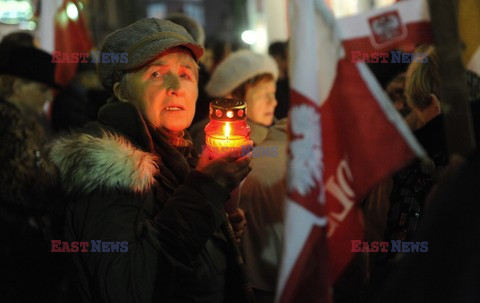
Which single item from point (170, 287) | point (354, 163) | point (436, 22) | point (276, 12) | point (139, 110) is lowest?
point (170, 287)

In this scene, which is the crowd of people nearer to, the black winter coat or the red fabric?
the black winter coat

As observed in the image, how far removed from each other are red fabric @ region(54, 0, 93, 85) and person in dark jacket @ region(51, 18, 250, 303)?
4673 mm

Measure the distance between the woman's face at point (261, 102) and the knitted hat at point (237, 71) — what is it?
89 millimetres

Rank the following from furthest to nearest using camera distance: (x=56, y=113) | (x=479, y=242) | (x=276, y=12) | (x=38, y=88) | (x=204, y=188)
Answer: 1. (x=276, y=12)
2. (x=56, y=113)
3. (x=38, y=88)
4. (x=204, y=188)
5. (x=479, y=242)

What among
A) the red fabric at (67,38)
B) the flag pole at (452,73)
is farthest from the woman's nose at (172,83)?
the red fabric at (67,38)

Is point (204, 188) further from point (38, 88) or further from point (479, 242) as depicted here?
point (38, 88)

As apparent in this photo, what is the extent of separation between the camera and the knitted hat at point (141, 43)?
8.06 ft

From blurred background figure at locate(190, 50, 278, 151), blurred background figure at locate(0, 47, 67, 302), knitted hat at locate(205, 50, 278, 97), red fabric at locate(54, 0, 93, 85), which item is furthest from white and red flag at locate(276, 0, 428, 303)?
red fabric at locate(54, 0, 93, 85)

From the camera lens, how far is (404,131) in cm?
182

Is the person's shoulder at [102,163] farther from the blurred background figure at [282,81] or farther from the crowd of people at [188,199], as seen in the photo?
the blurred background figure at [282,81]

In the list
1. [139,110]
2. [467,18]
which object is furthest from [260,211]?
[467,18]

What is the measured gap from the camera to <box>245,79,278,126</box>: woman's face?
3.95 m

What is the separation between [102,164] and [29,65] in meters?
3.14

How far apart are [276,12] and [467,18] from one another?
8.90 metres
